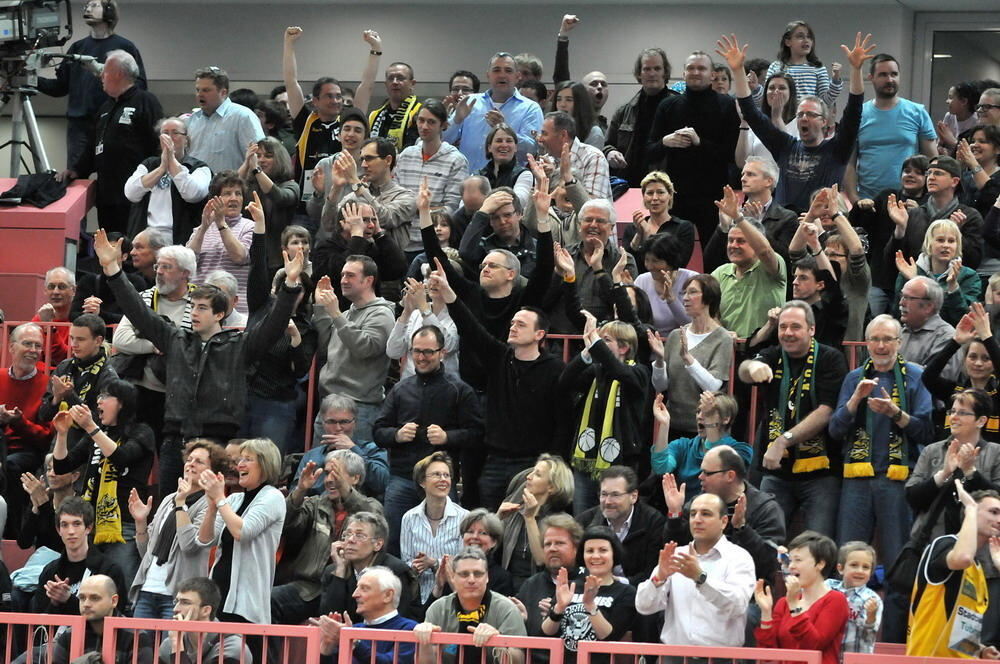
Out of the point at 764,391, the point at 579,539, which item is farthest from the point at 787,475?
the point at 579,539

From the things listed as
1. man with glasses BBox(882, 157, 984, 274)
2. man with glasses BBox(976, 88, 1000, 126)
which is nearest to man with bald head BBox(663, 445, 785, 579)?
man with glasses BBox(882, 157, 984, 274)

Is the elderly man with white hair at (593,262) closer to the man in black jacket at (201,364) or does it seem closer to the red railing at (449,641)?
the man in black jacket at (201,364)

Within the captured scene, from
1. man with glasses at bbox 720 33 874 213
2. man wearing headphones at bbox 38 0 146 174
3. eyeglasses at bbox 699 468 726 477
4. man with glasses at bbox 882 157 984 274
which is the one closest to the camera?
eyeglasses at bbox 699 468 726 477

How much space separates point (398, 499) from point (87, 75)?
5760 mm

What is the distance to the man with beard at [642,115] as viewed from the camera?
1320 centimetres

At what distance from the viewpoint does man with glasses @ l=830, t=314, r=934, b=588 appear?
9016 millimetres

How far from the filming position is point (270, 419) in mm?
10258

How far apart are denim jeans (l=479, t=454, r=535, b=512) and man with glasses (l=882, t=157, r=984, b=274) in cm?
297

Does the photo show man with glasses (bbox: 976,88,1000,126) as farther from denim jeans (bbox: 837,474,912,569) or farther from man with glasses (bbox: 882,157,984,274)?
denim jeans (bbox: 837,474,912,569)

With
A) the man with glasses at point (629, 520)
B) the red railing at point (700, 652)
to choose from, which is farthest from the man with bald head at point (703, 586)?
the man with glasses at point (629, 520)

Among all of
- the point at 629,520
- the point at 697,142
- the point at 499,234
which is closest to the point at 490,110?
the point at 697,142

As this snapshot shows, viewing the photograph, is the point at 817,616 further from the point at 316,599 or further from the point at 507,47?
the point at 507,47

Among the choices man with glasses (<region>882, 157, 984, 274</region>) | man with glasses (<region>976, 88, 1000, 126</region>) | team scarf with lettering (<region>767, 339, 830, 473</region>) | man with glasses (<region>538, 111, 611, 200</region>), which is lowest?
team scarf with lettering (<region>767, 339, 830, 473</region>)

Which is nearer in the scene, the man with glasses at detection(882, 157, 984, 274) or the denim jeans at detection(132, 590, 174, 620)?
the denim jeans at detection(132, 590, 174, 620)
